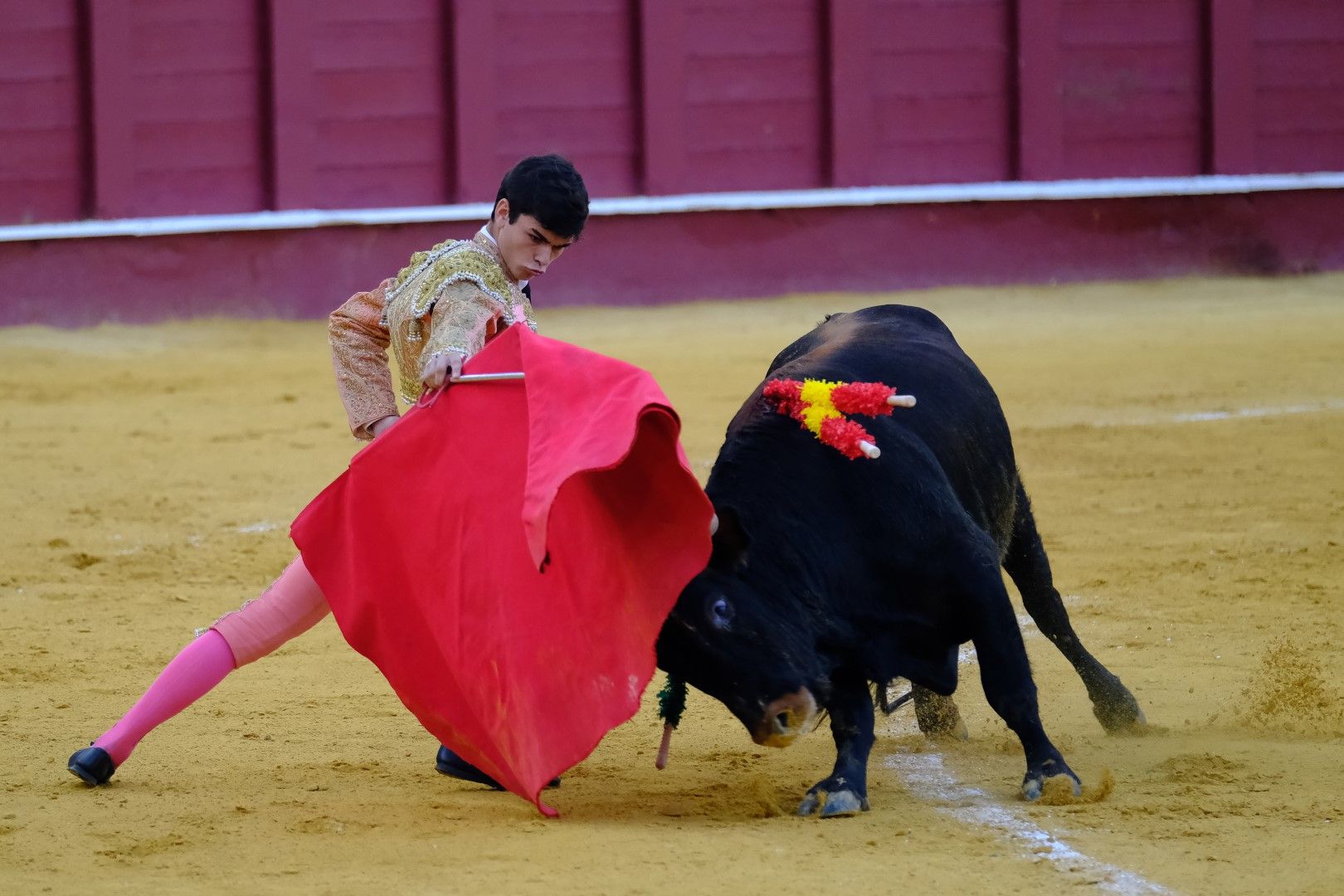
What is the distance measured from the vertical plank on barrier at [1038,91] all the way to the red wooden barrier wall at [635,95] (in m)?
0.01

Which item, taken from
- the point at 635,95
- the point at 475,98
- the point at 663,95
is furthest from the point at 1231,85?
the point at 475,98

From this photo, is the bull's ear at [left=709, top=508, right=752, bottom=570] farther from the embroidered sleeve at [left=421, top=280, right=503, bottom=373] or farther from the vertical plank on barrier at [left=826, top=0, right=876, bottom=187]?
the vertical plank on barrier at [left=826, top=0, right=876, bottom=187]

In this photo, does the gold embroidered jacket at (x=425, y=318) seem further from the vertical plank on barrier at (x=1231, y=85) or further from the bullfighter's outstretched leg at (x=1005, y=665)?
the vertical plank on barrier at (x=1231, y=85)

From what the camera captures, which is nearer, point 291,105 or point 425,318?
point 425,318

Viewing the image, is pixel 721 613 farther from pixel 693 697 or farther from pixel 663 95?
pixel 663 95

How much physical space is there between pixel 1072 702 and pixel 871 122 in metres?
6.41

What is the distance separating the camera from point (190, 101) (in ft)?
28.6

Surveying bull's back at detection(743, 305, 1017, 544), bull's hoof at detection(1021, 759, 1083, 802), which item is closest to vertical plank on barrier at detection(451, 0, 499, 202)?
bull's back at detection(743, 305, 1017, 544)

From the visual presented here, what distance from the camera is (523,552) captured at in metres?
2.62

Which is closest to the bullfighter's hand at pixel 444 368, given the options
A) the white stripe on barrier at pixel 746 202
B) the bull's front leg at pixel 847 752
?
the bull's front leg at pixel 847 752

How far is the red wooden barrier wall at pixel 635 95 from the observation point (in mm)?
8523

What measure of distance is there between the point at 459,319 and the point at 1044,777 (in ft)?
3.63

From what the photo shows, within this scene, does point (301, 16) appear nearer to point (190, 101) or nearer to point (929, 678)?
point (190, 101)

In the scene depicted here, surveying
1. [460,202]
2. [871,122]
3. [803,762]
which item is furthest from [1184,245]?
[803,762]
